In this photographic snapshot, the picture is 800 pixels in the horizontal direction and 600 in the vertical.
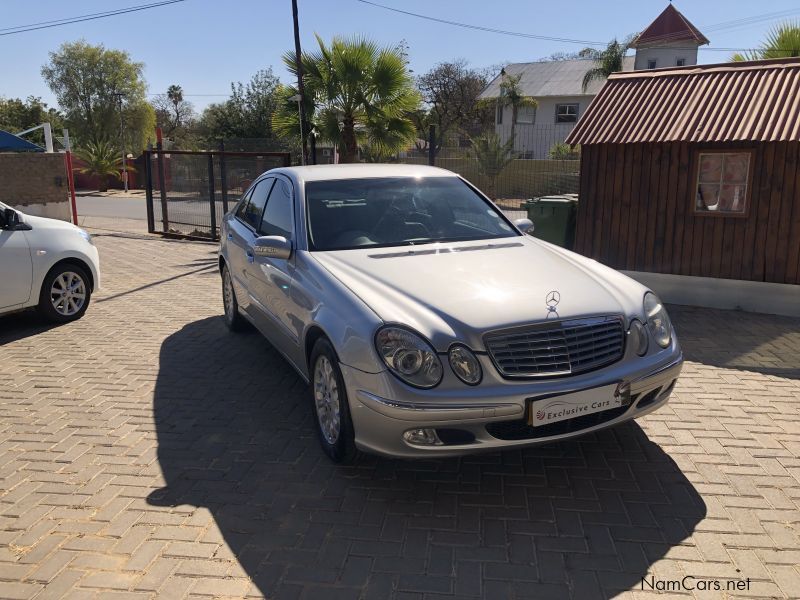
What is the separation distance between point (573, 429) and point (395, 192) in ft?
7.74

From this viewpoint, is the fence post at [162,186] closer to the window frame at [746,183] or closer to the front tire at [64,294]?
the front tire at [64,294]

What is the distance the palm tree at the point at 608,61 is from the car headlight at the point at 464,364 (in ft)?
138

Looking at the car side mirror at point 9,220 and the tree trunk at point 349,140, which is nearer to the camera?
the car side mirror at point 9,220

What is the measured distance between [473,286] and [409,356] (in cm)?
64

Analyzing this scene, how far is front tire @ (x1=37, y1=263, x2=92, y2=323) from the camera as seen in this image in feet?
23.6

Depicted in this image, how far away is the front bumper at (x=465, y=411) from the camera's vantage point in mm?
3275

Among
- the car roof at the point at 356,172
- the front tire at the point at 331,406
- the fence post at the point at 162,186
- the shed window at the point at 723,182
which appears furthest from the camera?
the fence post at the point at 162,186

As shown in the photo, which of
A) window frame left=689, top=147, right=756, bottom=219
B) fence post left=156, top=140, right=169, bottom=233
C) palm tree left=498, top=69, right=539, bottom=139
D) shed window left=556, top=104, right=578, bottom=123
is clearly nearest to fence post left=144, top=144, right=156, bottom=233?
fence post left=156, top=140, right=169, bottom=233

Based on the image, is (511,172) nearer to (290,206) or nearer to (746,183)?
(746,183)

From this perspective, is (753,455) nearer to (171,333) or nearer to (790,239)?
(790,239)

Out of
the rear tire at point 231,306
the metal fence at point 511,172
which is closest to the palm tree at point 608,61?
the metal fence at point 511,172

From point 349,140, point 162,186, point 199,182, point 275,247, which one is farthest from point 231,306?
point 162,186

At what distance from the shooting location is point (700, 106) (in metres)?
7.91

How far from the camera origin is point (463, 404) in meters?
3.26
